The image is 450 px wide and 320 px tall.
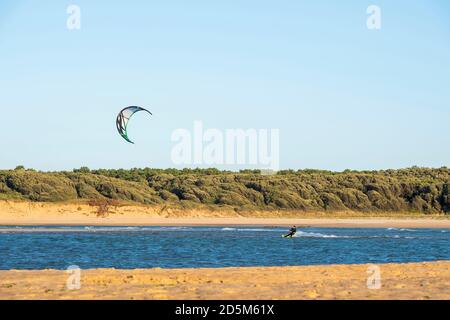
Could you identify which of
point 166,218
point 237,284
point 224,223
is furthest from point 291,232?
point 237,284

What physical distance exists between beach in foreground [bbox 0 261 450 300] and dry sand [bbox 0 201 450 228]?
50.8 meters

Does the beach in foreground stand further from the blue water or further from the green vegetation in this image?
the green vegetation

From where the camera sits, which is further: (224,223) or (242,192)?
(242,192)

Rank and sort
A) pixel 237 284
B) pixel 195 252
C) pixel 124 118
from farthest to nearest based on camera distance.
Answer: pixel 124 118 < pixel 195 252 < pixel 237 284

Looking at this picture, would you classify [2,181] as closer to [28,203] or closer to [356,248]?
[28,203]

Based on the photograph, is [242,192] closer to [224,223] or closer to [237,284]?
[224,223]

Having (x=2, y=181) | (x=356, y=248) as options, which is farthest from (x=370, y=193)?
(x=356, y=248)

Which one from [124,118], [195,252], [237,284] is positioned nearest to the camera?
[237,284]

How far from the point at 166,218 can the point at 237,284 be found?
→ 6157 centimetres

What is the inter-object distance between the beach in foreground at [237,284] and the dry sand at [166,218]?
50785 mm

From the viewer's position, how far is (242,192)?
90.4 metres

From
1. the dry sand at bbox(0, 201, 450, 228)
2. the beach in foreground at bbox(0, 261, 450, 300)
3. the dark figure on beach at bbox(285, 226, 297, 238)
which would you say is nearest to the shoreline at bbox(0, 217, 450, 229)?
the dry sand at bbox(0, 201, 450, 228)

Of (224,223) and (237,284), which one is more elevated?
(237,284)

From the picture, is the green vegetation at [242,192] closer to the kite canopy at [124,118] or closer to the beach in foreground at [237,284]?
the kite canopy at [124,118]
